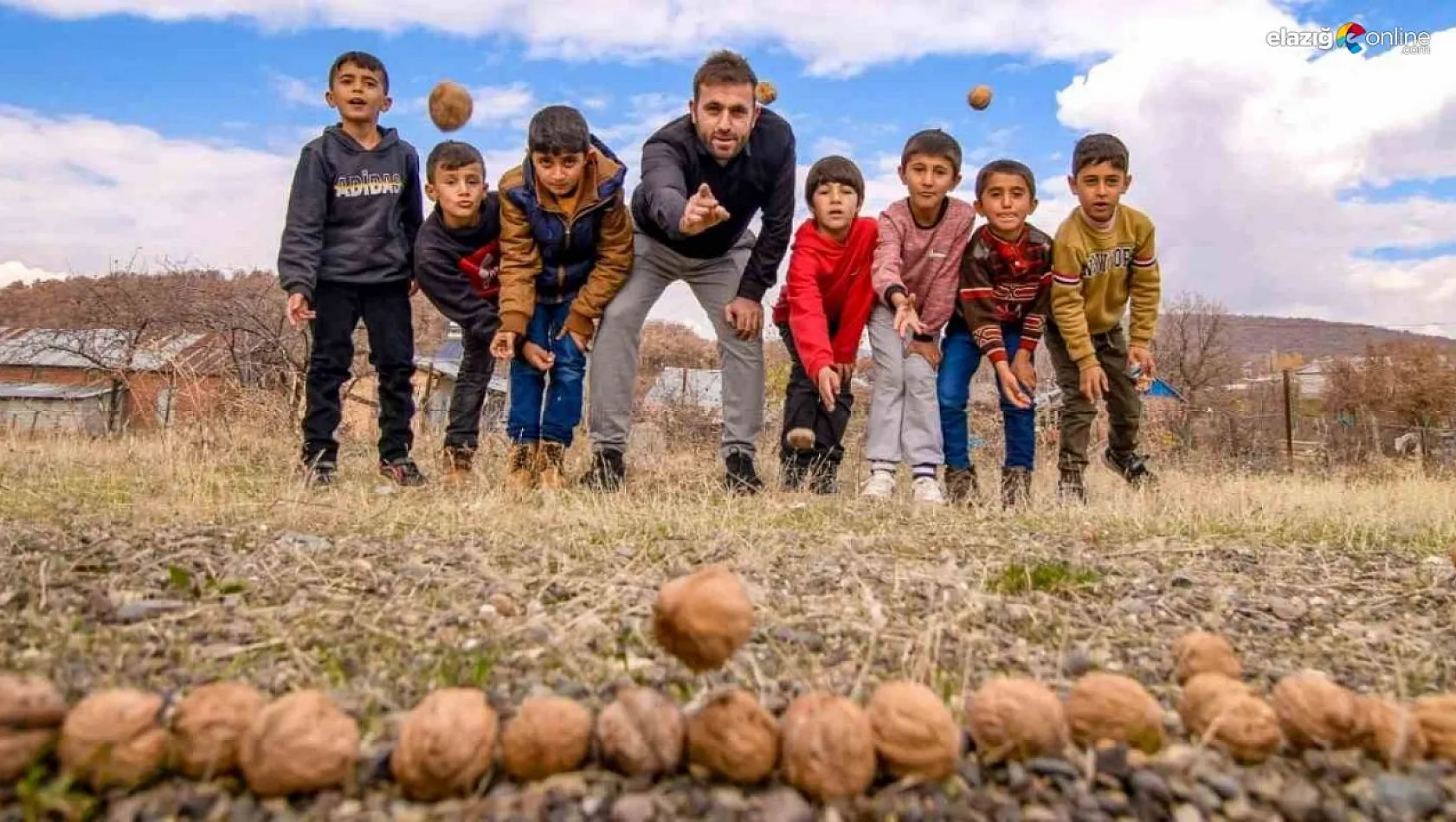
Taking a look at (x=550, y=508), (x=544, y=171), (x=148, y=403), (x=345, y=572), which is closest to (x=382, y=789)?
(x=345, y=572)

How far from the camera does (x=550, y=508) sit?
350 cm

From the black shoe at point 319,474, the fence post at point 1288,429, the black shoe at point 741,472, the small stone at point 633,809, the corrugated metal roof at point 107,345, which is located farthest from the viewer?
the corrugated metal roof at point 107,345

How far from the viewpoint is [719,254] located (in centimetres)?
481

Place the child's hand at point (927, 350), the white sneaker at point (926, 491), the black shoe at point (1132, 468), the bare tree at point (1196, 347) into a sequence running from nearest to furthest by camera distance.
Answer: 1. the white sneaker at point (926, 491)
2. the child's hand at point (927, 350)
3. the black shoe at point (1132, 468)
4. the bare tree at point (1196, 347)

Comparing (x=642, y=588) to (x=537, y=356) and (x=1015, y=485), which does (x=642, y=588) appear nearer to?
(x=537, y=356)

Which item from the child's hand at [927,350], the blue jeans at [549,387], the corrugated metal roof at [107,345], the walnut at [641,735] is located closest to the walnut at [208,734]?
the walnut at [641,735]

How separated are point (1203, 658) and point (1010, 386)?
323 cm

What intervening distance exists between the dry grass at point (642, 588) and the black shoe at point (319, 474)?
237mm

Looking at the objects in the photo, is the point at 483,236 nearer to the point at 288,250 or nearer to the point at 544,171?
the point at 544,171

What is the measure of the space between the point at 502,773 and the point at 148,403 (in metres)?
10.7

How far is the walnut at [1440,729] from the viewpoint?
4.47 feet

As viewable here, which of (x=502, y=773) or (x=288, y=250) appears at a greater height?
(x=288, y=250)

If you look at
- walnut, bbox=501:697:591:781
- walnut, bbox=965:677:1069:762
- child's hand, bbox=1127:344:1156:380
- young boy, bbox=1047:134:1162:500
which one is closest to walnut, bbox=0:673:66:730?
walnut, bbox=501:697:591:781

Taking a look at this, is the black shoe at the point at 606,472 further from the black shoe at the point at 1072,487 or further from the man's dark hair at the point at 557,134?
the black shoe at the point at 1072,487
